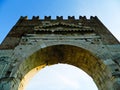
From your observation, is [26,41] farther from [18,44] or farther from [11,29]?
[11,29]

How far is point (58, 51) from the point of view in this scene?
31.2ft

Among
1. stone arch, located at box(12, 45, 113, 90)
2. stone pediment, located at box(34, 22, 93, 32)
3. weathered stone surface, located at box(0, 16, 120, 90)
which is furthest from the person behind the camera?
stone pediment, located at box(34, 22, 93, 32)

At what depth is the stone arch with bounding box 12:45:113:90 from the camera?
8264mm

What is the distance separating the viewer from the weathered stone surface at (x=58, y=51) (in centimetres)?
793

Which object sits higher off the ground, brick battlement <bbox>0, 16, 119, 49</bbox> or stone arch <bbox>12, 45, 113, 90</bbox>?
brick battlement <bbox>0, 16, 119, 49</bbox>

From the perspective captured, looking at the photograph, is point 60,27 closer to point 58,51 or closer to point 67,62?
point 58,51

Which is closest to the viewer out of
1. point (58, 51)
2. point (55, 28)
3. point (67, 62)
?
point (58, 51)

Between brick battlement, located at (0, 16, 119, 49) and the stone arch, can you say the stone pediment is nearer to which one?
brick battlement, located at (0, 16, 119, 49)

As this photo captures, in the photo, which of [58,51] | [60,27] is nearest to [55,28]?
[60,27]

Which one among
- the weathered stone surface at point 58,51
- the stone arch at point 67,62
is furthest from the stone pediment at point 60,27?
the stone arch at point 67,62

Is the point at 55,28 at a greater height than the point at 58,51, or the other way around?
the point at 55,28

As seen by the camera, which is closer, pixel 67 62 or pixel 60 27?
pixel 67 62

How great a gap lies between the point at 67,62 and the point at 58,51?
962 millimetres

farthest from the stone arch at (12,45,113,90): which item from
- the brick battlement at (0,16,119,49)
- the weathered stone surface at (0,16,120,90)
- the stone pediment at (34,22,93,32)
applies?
the stone pediment at (34,22,93,32)
